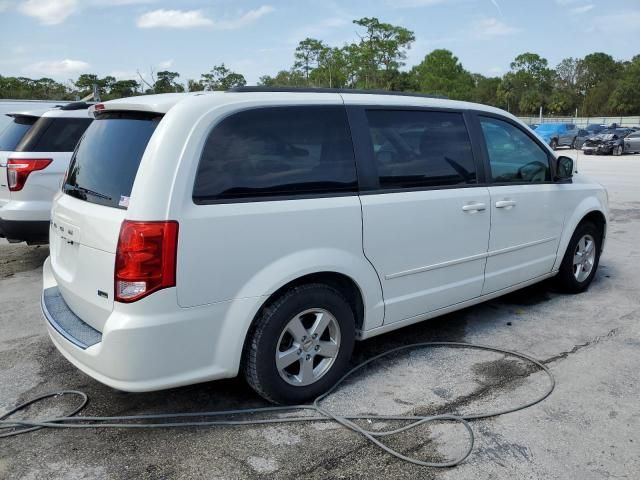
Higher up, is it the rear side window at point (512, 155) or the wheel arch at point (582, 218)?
the rear side window at point (512, 155)

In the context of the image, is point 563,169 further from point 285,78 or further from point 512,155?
point 285,78

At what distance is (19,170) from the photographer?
19.8 feet

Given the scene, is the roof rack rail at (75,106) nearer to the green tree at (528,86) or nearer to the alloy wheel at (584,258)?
A: the alloy wheel at (584,258)

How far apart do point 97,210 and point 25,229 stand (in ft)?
11.6

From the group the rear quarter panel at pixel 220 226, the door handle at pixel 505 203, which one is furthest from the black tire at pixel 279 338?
the door handle at pixel 505 203

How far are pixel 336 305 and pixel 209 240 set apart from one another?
915mm

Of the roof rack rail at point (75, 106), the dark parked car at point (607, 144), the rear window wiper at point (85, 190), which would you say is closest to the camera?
the rear window wiper at point (85, 190)

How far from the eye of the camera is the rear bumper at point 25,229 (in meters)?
5.99

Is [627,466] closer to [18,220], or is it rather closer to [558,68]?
[18,220]

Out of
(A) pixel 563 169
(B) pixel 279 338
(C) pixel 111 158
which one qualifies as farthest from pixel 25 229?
(A) pixel 563 169

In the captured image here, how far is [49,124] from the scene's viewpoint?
629cm

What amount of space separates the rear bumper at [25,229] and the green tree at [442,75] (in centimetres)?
7545

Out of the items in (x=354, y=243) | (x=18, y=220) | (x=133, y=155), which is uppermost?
(x=133, y=155)

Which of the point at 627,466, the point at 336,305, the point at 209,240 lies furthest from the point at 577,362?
the point at 209,240
